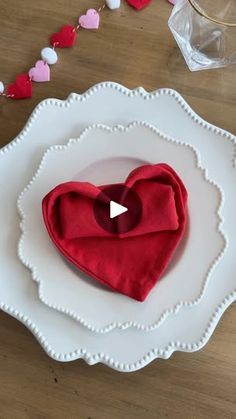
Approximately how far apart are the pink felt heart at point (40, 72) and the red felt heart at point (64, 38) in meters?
0.03

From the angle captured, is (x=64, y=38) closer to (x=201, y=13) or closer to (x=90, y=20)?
(x=90, y=20)

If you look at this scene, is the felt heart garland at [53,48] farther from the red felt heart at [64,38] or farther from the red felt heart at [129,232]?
the red felt heart at [129,232]

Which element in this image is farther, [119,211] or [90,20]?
[90,20]

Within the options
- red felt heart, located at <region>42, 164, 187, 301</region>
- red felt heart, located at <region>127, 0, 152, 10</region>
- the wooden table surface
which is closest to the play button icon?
red felt heart, located at <region>42, 164, 187, 301</region>

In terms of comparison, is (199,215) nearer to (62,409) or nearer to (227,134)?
(227,134)

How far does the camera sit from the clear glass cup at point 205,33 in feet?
2.26

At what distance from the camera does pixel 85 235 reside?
2.03ft

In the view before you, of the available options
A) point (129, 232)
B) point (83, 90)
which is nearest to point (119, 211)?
point (129, 232)

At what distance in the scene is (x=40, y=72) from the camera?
73 centimetres

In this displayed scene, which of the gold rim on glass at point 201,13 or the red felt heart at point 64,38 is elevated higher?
the gold rim on glass at point 201,13

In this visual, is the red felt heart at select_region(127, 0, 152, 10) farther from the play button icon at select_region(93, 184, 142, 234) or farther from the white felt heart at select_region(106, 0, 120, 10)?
the play button icon at select_region(93, 184, 142, 234)

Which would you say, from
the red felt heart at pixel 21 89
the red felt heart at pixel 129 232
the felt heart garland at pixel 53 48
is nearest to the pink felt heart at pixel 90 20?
the felt heart garland at pixel 53 48

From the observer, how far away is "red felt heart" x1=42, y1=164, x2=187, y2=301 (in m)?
0.62

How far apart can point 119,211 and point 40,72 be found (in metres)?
0.22
